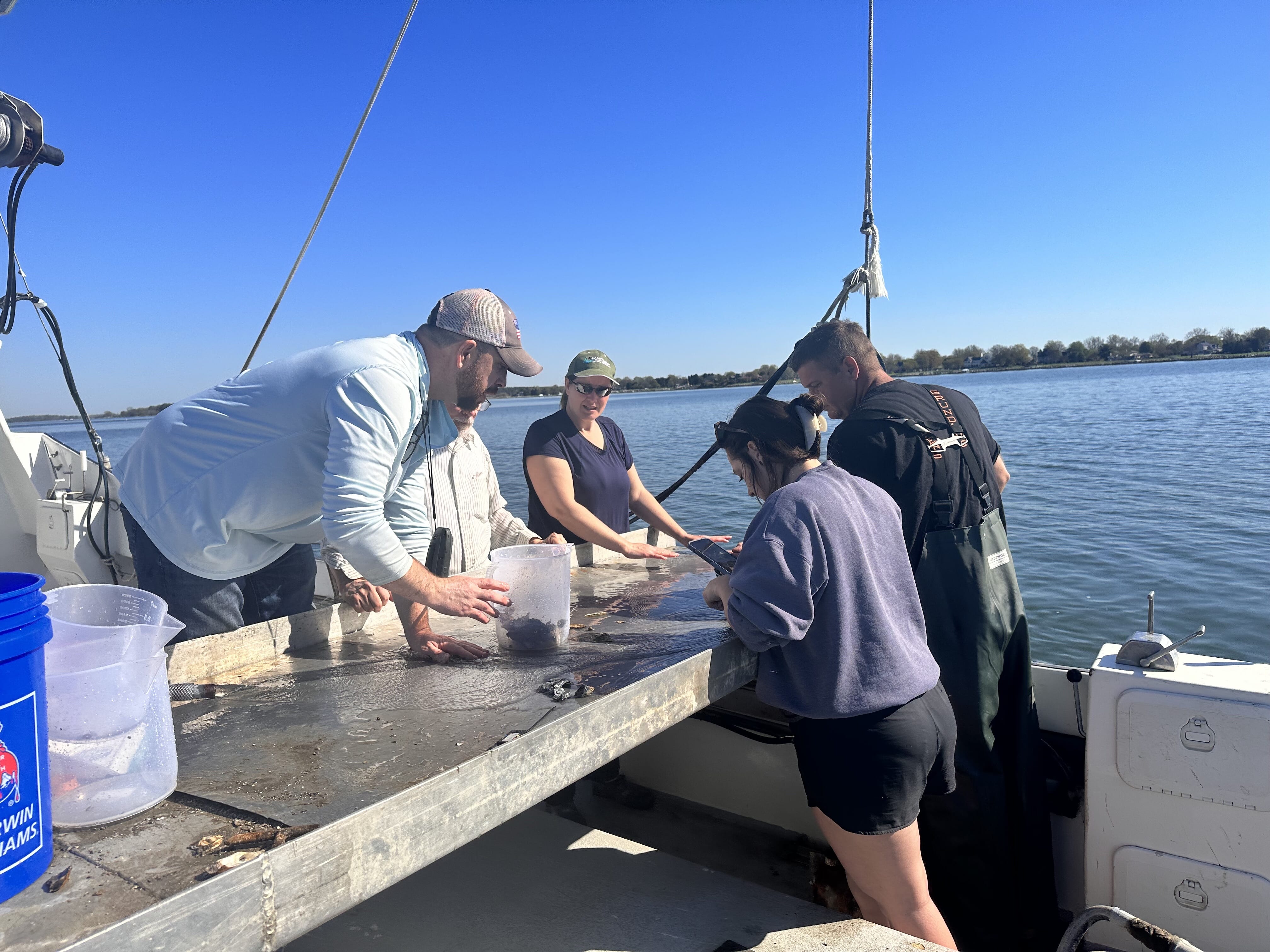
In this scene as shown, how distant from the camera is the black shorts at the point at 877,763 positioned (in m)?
1.92

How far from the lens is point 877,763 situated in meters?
1.92

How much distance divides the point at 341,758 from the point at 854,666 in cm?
118

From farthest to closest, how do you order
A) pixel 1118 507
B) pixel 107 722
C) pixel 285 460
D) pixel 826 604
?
pixel 1118 507, pixel 285 460, pixel 826 604, pixel 107 722

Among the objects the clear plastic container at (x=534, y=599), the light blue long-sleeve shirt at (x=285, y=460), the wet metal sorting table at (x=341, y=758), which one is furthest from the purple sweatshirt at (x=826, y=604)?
the light blue long-sleeve shirt at (x=285, y=460)

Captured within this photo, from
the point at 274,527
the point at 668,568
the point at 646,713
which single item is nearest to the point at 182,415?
the point at 274,527

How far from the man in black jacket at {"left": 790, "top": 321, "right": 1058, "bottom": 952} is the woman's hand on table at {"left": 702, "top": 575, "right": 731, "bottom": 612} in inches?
26.3

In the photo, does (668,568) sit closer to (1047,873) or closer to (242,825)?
(1047,873)

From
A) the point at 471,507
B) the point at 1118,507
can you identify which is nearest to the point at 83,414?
the point at 471,507

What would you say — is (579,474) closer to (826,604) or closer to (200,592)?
(200,592)

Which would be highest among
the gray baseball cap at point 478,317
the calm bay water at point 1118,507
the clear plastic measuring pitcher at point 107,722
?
the gray baseball cap at point 478,317

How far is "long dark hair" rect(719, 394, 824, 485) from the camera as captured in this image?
2.21 m

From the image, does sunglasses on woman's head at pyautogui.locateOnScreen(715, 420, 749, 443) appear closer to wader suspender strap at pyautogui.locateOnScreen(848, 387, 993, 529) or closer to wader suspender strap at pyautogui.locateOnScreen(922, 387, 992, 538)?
wader suspender strap at pyautogui.locateOnScreen(848, 387, 993, 529)

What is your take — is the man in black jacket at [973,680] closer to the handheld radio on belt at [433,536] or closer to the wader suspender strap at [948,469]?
the wader suspender strap at [948,469]

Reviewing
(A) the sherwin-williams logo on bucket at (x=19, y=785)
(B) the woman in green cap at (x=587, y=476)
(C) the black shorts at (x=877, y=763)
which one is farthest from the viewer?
(B) the woman in green cap at (x=587, y=476)
